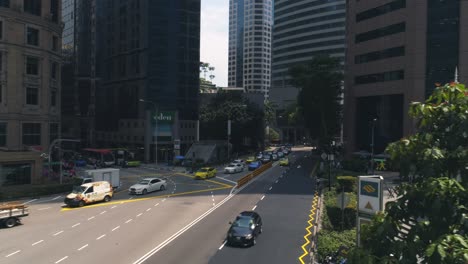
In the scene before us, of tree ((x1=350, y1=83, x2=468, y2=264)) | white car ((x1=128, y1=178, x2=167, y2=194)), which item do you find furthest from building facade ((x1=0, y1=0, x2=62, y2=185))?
tree ((x1=350, y1=83, x2=468, y2=264))

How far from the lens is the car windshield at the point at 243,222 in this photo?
25469mm

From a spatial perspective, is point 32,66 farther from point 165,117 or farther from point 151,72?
point 165,117

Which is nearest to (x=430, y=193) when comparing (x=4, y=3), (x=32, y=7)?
(x=4, y=3)

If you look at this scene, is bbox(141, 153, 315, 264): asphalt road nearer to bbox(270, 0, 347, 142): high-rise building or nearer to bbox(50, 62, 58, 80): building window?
bbox(50, 62, 58, 80): building window

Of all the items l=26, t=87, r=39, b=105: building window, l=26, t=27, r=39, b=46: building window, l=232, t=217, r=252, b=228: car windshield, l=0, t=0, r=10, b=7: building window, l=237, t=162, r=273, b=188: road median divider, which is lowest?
l=237, t=162, r=273, b=188: road median divider

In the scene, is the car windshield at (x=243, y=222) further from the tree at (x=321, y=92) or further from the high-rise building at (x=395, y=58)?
the tree at (x=321, y=92)

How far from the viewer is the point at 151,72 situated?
87438 mm

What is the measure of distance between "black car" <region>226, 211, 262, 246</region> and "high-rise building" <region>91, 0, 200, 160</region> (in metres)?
59.2

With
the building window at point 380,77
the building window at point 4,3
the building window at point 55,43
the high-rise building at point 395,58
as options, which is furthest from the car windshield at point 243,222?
the building window at point 380,77

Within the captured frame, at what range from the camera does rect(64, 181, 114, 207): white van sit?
37.1 meters

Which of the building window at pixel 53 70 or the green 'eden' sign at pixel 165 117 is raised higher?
the building window at pixel 53 70

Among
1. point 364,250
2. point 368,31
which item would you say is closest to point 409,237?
point 364,250

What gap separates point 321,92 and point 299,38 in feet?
368

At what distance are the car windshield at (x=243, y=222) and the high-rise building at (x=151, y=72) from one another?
194ft
